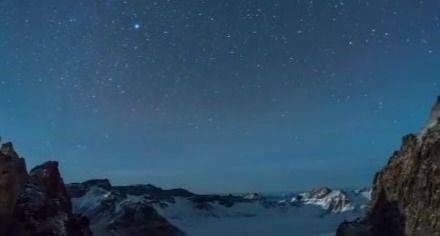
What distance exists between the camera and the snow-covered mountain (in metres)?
106

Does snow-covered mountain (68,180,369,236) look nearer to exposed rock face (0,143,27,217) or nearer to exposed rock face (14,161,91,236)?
exposed rock face (14,161,91,236)

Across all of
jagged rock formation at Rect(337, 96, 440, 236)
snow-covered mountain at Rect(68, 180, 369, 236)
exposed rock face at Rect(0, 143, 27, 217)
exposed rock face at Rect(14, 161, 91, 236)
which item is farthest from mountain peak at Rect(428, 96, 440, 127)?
snow-covered mountain at Rect(68, 180, 369, 236)

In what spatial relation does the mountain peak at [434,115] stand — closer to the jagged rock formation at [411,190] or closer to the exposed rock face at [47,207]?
the jagged rock formation at [411,190]

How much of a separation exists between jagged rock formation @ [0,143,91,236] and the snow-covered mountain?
4793cm

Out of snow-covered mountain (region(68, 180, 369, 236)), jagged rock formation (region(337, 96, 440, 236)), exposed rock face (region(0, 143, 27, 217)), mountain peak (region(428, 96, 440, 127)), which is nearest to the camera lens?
exposed rock face (region(0, 143, 27, 217))

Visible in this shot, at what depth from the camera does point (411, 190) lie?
41344 millimetres

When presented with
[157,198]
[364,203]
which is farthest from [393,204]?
[364,203]

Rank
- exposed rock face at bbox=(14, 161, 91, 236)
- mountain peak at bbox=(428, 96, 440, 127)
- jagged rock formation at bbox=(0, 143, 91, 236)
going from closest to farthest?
jagged rock formation at bbox=(0, 143, 91, 236) → exposed rock face at bbox=(14, 161, 91, 236) → mountain peak at bbox=(428, 96, 440, 127)

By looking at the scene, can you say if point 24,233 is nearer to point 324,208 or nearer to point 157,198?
point 157,198

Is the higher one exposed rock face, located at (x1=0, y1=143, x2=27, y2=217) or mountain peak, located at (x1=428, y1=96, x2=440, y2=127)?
mountain peak, located at (x1=428, y1=96, x2=440, y2=127)

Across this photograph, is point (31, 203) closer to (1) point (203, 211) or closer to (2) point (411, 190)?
(2) point (411, 190)

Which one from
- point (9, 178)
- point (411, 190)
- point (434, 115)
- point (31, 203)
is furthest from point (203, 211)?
point (9, 178)

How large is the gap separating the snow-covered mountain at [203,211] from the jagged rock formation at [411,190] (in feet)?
184

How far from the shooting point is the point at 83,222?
155 ft
